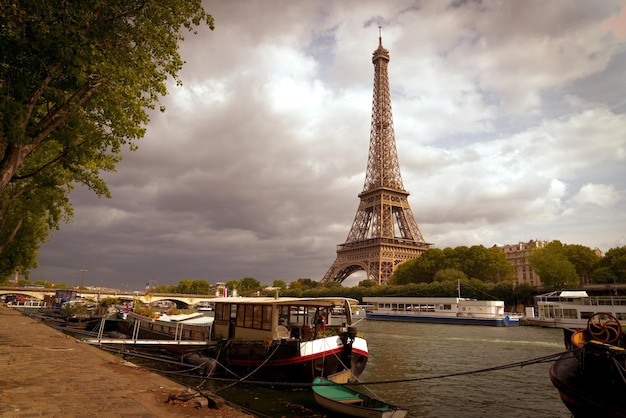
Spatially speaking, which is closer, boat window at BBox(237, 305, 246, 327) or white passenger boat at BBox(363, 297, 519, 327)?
boat window at BBox(237, 305, 246, 327)

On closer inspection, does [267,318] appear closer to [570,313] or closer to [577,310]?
[577,310]

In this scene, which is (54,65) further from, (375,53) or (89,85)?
(375,53)

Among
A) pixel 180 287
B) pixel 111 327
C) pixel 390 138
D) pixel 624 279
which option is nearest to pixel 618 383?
pixel 111 327

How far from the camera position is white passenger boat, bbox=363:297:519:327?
2554 inches

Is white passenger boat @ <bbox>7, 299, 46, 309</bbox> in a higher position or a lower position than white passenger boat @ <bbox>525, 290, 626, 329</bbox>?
lower

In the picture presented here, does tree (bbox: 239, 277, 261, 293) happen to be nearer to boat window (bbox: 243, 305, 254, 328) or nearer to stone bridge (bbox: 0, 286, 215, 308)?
stone bridge (bbox: 0, 286, 215, 308)

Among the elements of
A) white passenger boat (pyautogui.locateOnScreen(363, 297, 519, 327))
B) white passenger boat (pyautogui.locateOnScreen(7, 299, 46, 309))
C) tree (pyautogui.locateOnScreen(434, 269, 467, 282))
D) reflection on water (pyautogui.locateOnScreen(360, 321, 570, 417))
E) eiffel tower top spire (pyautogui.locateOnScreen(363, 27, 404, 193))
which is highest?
eiffel tower top spire (pyautogui.locateOnScreen(363, 27, 404, 193))

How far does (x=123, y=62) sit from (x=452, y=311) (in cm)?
6726

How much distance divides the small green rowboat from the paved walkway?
12.2ft

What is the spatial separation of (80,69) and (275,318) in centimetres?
1318

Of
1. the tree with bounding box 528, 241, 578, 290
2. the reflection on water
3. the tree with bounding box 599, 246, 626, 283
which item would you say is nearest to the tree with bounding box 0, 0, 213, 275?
the reflection on water

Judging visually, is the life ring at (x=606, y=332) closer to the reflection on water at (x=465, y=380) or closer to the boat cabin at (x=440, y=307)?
the reflection on water at (x=465, y=380)

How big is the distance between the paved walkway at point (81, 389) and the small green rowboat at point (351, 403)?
12.2ft

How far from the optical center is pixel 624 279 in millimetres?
81312
